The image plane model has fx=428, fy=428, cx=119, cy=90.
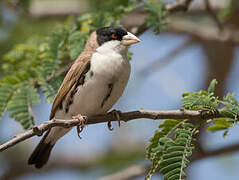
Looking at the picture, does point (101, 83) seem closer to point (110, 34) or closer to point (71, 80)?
point (71, 80)

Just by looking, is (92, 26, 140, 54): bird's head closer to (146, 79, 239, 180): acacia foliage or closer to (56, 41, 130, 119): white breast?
(56, 41, 130, 119): white breast

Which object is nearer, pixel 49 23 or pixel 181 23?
pixel 181 23

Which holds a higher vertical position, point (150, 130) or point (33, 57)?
point (33, 57)

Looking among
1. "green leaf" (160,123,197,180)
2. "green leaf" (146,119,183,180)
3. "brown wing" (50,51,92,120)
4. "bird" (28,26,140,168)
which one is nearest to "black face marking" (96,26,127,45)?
"bird" (28,26,140,168)

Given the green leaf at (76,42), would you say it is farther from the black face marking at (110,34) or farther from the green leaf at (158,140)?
the green leaf at (158,140)

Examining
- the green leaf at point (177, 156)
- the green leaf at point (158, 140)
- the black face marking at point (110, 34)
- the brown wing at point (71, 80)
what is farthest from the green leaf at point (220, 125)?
the black face marking at point (110, 34)

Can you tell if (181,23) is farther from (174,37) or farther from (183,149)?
(183,149)

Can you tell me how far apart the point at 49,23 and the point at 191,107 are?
5.10 m

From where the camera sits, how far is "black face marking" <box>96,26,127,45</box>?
4000 millimetres

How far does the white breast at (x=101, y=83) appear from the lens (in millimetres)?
3535

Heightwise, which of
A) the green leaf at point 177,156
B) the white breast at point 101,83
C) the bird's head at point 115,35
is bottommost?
the green leaf at point 177,156

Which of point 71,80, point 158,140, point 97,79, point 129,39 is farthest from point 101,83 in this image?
point 158,140

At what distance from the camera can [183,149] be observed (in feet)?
8.79

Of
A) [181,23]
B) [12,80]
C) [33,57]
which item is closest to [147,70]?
[181,23]
